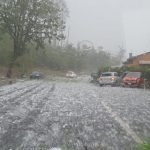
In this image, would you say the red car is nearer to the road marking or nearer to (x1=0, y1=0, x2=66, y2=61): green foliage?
(x1=0, y1=0, x2=66, y2=61): green foliage

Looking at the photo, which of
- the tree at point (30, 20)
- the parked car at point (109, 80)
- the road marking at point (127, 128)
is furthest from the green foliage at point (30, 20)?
the road marking at point (127, 128)

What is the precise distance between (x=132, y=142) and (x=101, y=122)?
294cm

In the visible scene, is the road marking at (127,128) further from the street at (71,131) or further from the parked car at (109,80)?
the parked car at (109,80)

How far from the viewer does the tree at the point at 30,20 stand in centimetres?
6106

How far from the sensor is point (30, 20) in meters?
62.3

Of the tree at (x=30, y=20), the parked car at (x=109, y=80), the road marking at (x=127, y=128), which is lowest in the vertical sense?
the parked car at (x=109, y=80)

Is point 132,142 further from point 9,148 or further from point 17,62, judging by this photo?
point 17,62

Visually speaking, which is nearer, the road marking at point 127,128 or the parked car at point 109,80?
the road marking at point 127,128

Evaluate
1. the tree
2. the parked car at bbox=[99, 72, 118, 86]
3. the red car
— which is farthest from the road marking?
the tree

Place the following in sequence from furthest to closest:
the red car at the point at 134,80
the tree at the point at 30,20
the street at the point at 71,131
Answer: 1. the tree at the point at 30,20
2. the red car at the point at 134,80
3. the street at the point at 71,131

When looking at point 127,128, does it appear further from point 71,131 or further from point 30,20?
point 30,20

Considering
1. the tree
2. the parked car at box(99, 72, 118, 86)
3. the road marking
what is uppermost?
the tree

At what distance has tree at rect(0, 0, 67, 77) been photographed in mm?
61062

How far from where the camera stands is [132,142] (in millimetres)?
8391
